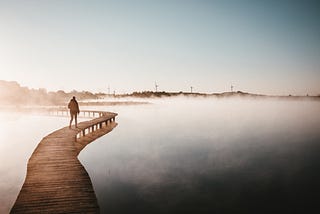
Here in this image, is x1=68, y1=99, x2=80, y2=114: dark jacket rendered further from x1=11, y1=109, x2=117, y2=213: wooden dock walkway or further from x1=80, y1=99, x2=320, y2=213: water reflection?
x1=11, y1=109, x2=117, y2=213: wooden dock walkway

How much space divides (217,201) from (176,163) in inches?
303

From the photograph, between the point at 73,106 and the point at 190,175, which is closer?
the point at 190,175

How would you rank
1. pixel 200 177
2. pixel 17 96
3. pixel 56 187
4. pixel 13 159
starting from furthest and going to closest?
pixel 17 96 → pixel 13 159 → pixel 200 177 → pixel 56 187

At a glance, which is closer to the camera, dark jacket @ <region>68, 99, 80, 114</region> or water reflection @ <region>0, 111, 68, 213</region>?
water reflection @ <region>0, 111, 68, 213</region>

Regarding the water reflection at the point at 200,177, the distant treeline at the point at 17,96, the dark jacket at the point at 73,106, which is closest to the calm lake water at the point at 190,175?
the water reflection at the point at 200,177

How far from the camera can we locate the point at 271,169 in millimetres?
18594

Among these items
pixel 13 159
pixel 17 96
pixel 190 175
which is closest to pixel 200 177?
pixel 190 175

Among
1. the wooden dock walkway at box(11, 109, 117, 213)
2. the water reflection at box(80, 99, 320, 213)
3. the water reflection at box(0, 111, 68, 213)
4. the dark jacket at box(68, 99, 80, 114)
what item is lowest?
the water reflection at box(80, 99, 320, 213)

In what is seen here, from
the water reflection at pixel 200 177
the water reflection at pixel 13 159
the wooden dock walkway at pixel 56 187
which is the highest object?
the wooden dock walkway at pixel 56 187

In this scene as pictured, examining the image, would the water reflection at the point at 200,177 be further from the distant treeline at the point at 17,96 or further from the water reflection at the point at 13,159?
the distant treeline at the point at 17,96

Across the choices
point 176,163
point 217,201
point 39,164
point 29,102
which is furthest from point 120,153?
point 29,102

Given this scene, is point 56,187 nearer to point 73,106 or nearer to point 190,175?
point 190,175

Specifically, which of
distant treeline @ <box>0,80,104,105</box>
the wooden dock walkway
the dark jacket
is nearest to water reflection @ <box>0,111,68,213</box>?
the wooden dock walkway

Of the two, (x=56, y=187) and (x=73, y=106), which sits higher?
(x=73, y=106)
